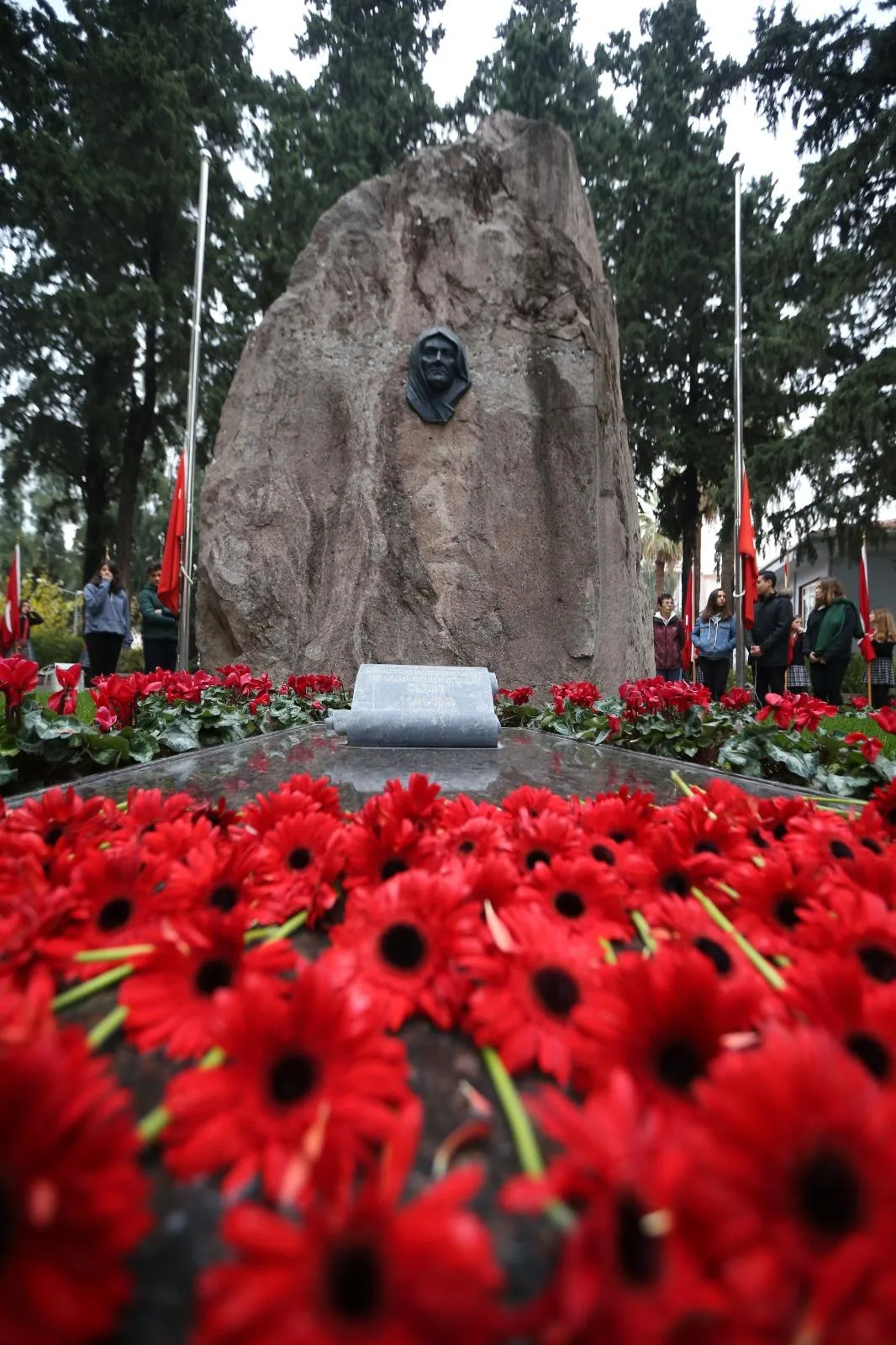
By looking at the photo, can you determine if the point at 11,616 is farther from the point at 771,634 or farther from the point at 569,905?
the point at 771,634

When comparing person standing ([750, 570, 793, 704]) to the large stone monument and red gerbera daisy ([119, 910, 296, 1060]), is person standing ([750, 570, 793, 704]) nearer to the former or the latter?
the large stone monument

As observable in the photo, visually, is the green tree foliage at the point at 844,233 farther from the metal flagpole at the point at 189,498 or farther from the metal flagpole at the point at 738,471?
the metal flagpole at the point at 189,498

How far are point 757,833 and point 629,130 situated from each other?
21089 millimetres

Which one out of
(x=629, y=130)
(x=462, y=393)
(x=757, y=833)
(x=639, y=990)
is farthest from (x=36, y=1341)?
(x=629, y=130)

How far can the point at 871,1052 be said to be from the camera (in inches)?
26.8

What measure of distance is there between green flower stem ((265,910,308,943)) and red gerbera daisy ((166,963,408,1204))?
0.33m

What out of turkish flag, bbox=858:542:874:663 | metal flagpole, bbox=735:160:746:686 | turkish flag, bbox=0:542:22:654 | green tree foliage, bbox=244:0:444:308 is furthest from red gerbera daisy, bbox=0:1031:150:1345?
green tree foliage, bbox=244:0:444:308

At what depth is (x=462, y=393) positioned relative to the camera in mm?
5547

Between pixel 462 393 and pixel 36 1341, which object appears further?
pixel 462 393

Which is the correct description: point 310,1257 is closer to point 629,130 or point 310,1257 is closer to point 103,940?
point 103,940

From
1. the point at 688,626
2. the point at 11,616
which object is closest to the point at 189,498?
the point at 11,616

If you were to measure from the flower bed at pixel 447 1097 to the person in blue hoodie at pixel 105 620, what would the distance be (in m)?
7.76

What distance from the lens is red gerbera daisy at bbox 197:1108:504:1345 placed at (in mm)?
414

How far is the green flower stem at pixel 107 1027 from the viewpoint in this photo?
76cm
